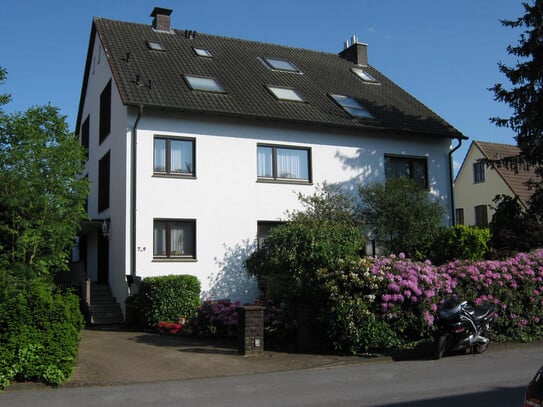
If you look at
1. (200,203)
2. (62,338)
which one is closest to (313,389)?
(62,338)

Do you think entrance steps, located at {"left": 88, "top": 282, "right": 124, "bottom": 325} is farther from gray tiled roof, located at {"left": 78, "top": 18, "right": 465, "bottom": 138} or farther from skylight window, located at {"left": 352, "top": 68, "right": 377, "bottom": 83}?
skylight window, located at {"left": 352, "top": 68, "right": 377, "bottom": 83}

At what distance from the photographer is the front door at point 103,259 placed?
65.3 feet

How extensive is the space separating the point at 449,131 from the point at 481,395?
15.8 metres

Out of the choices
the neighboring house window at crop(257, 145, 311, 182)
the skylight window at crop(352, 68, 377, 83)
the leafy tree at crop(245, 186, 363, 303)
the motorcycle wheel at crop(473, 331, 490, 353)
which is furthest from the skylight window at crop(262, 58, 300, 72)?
the motorcycle wheel at crop(473, 331, 490, 353)

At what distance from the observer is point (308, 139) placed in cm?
2042

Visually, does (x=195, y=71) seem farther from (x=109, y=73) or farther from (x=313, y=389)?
(x=313, y=389)

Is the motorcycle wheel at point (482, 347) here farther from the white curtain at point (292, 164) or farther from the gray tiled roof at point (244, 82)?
the gray tiled roof at point (244, 82)

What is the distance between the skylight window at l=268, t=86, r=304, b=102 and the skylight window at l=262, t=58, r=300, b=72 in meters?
2.19

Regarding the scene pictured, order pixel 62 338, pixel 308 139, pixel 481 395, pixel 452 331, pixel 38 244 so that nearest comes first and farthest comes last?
pixel 481 395 < pixel 62 338 < pixel 452 331 < pixel 38 244 < pixel 308 139

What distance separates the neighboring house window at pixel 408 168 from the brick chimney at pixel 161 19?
9.97 metres

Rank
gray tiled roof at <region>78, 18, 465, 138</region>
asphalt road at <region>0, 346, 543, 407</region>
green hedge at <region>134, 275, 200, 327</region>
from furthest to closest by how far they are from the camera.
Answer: gray tiled roof at <region>78, 18, 465, 138</region>, green hedge at <region>134, 275, 200, 327</region>, asphalt road at <region>0, 346, 543, 407</region>

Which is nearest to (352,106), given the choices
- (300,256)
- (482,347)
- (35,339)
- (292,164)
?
(292,164)

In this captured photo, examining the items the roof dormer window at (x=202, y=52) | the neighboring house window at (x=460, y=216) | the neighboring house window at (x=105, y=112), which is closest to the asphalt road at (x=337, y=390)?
the neighboring house window at (x=105, y=112)

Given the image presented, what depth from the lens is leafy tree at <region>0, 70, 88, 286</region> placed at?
1216cm
